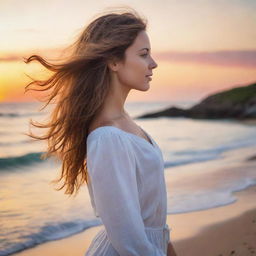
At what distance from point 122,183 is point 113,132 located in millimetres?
233

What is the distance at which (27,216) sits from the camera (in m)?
8.07

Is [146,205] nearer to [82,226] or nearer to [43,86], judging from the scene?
[43,86]

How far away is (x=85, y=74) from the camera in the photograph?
2.27 metres

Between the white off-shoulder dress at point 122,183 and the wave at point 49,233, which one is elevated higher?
the white off-shoulder dress at point 122,183

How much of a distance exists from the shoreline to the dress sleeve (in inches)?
166

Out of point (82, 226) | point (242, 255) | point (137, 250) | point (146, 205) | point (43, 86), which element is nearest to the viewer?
point (137, 250)

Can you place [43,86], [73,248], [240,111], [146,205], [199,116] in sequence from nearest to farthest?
[146,205]
[43,86]
[73,248]
[240,111]
[199,116]

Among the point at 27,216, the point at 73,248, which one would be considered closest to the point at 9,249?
the point at 73,248

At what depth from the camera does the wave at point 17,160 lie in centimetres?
1545

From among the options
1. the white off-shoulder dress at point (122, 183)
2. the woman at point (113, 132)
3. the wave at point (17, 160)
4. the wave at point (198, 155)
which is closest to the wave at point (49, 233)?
the woman at point (113, 132)

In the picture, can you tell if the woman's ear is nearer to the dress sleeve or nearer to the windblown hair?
the windblown hair

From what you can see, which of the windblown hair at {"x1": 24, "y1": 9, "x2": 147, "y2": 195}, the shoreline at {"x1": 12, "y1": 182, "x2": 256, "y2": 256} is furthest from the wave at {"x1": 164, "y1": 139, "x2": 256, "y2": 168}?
the windblown hair at {"x1": 24, "y1": 9, "x2": 147, "y2": 195}

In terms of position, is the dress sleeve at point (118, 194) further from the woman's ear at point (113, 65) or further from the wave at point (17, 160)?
the wave at point (17, 160)

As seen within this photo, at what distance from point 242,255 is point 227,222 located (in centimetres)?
165
